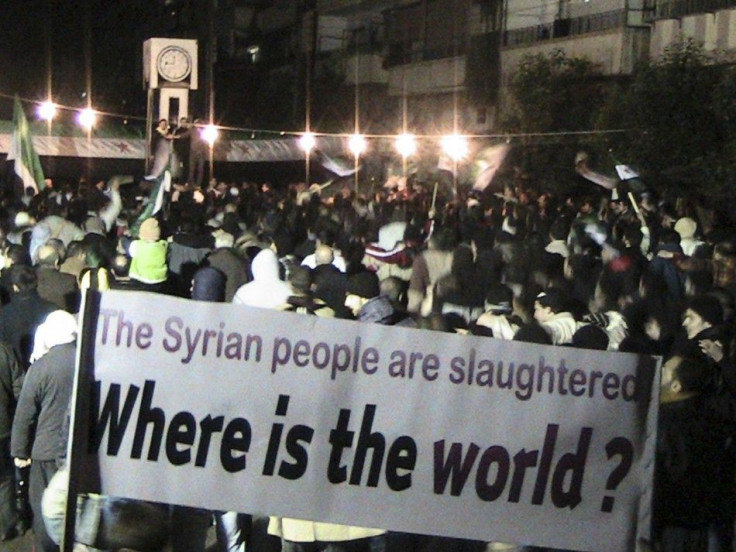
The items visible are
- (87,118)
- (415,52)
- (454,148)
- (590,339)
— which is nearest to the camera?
(590,339)

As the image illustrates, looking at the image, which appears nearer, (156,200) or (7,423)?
(7,423)

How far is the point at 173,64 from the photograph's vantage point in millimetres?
31375

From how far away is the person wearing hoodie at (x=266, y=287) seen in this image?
8.15 meters

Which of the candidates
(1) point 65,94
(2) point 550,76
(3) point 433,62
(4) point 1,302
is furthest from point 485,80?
(4) point 1,302

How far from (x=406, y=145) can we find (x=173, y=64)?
7535 mm

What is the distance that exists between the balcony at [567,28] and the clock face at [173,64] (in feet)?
31.6

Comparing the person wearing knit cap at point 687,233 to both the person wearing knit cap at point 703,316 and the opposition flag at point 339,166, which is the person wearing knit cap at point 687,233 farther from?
the opposition flag at point 339,166

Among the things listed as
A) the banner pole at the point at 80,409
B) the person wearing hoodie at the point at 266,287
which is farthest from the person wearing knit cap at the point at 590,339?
the banner pole at the point at 80,409

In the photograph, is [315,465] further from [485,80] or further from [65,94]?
[65,94]

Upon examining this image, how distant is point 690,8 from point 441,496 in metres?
25.4

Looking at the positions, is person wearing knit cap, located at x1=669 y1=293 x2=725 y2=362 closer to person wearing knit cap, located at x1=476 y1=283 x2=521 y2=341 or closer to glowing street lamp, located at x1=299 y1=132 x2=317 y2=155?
person wearing knit cap, located at x1=476 y1=283 x2=521 y2=341

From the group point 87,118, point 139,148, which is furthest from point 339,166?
point 139,148

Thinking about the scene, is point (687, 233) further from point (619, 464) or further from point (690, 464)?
point (619, 464)

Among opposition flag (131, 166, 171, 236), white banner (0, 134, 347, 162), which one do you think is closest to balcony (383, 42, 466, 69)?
white banner (0, 134, 347, 162)
